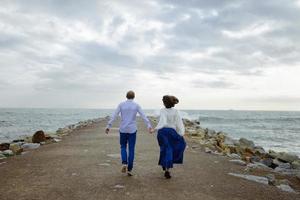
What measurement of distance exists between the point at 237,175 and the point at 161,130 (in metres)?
2.51

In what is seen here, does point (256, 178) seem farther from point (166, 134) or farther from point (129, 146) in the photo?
point (129, 146)

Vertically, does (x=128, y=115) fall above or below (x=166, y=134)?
above

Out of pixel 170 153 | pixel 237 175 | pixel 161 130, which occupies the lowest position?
pixel 237 175

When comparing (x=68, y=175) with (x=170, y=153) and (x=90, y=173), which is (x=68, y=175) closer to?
(x=90, y=173)

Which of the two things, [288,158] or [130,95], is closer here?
[130,95]

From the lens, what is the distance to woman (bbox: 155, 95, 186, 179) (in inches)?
345

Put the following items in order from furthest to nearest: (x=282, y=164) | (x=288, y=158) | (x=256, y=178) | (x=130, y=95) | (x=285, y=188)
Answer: (x=288, y=158), (x=282, y=164), (x=256, y=178), (x=130, y=95), (x=285, y=188)

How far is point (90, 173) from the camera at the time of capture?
9297mm

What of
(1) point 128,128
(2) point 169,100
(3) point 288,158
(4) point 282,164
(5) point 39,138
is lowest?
(4) point 282,164

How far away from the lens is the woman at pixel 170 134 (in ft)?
28.8

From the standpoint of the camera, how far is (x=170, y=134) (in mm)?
8836

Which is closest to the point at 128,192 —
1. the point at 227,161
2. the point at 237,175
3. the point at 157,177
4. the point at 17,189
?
the point at 157,177

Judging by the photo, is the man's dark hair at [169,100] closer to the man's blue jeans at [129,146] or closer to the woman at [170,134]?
the woman at [170,134]

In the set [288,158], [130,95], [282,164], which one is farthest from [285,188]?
[288,158]
